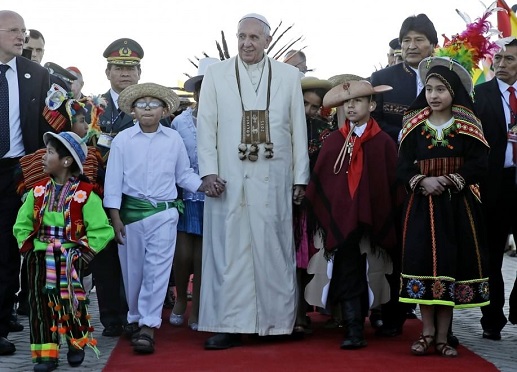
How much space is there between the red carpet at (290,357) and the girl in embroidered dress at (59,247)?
1.24 feet

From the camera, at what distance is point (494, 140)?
832 centimetres

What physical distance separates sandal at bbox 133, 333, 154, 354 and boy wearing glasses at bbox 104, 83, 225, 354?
176mm

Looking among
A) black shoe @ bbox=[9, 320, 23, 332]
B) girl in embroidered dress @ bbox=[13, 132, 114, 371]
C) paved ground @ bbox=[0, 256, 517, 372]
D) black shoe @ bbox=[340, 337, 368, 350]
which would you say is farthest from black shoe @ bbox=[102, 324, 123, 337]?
black shoe @ bbox=[340, 337, 368, 350]

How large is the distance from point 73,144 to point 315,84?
2.20 m

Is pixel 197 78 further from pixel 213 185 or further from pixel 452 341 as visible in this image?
pixel 452 341

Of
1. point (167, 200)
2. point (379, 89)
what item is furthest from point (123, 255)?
point (379, 89)

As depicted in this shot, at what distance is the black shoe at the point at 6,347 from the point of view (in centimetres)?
750

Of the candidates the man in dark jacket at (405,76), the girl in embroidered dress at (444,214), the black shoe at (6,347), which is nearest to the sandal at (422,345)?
the girl in embroidered dress at (444,214)

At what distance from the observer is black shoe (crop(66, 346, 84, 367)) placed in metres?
7.15

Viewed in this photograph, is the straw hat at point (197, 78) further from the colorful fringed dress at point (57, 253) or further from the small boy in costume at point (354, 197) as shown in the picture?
the colorful fringed dress at point (57, 253)

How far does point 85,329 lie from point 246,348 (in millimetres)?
1188

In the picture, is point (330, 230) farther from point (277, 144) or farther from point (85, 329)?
point (85, 329)

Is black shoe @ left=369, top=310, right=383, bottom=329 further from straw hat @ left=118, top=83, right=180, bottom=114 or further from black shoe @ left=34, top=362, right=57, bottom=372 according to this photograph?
black shoe @ left=34, top=362, right=57, bottom=372

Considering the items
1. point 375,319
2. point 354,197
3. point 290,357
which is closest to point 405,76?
point 354,197
